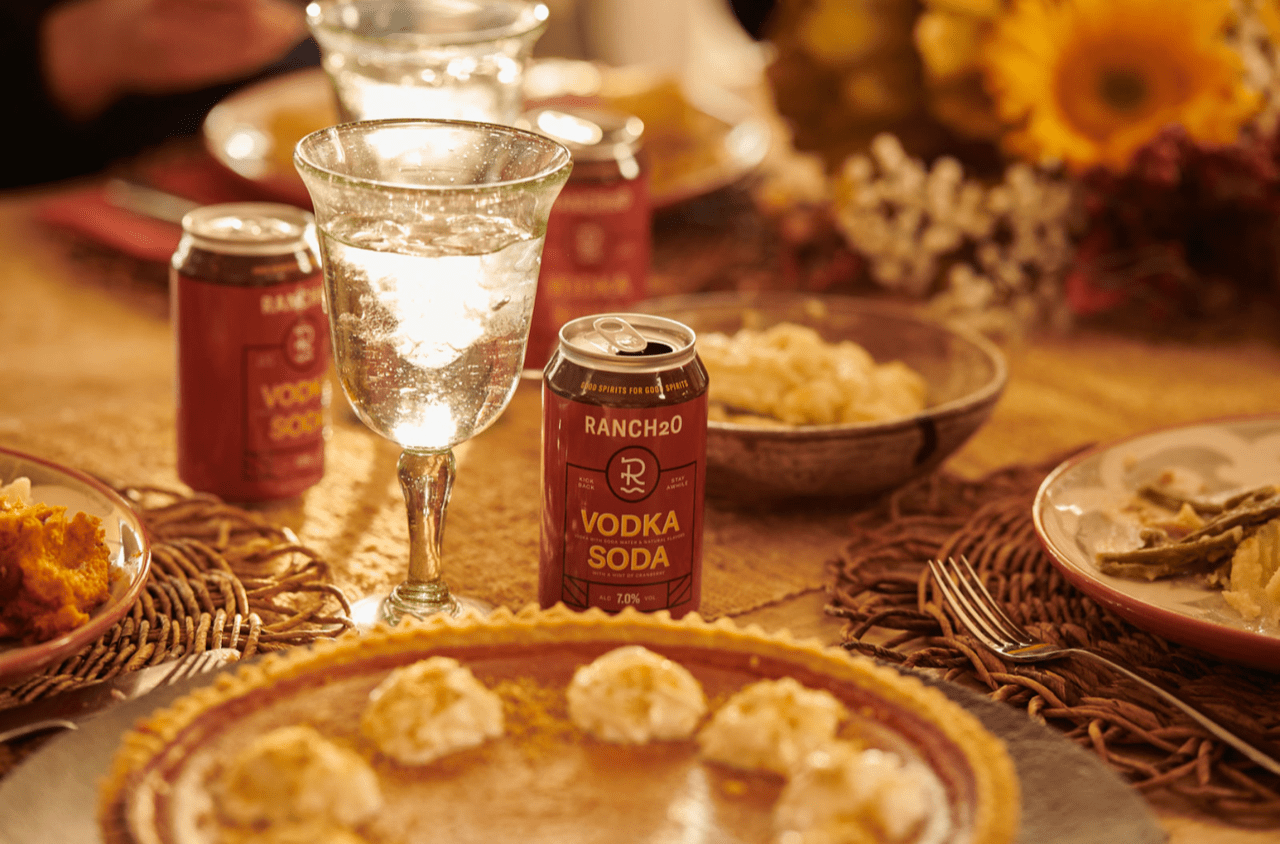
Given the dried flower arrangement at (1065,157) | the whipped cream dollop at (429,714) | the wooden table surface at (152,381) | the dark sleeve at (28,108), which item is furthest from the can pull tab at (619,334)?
the dark sleeve at (28,108)

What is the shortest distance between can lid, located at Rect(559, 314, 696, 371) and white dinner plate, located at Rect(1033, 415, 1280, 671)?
348 mm

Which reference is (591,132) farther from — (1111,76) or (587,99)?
(1111,76)

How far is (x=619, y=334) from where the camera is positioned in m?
1.04

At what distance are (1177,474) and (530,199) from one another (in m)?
0.71

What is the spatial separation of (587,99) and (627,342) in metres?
1.26

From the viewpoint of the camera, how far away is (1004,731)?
0.85 m

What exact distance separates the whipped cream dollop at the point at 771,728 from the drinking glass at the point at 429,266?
33 centimetres

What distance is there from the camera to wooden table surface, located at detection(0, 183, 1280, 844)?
59.5 inches

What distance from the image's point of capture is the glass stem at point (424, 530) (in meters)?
1.08

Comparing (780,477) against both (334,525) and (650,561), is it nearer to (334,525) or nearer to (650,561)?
(650,561)

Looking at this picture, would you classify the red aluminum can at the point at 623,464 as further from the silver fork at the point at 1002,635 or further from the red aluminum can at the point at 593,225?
the red aluminum can at the point at 593,225

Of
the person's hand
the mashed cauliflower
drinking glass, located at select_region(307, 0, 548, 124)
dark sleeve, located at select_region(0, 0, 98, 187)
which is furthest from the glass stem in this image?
dark sleeve, located at select_region(0, 0, 98, 187)

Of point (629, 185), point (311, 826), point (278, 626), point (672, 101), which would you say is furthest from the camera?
point (672, 101)

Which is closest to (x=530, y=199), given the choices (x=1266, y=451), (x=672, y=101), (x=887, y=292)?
(x=1266, y=451)
